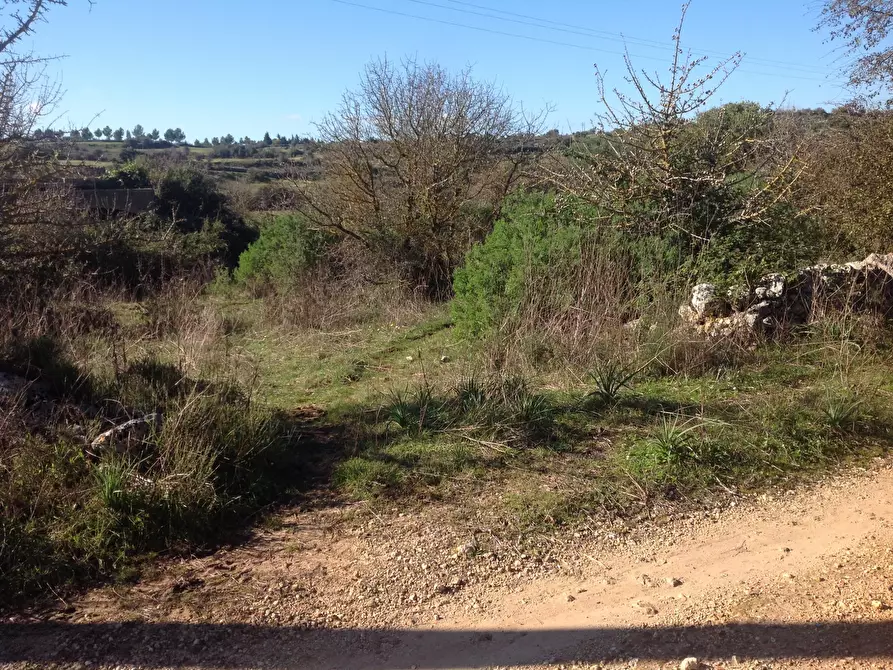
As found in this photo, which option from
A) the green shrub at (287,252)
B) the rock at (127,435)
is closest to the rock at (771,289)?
the rock at (127,435)

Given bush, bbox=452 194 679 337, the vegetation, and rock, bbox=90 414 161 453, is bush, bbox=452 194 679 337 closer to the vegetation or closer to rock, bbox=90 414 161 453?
the vegetation

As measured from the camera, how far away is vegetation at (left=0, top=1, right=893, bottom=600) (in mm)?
4730

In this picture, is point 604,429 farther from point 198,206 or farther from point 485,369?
point 198,206

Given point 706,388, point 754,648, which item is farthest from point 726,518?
point 706,388

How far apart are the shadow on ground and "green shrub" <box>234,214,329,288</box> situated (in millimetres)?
12926

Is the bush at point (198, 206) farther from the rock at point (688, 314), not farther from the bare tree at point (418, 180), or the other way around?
the rock at point (688, 314)

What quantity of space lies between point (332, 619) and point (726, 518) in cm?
262

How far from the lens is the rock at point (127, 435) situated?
491 centimetres

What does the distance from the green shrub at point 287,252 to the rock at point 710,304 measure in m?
9.93

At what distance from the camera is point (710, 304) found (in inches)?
331

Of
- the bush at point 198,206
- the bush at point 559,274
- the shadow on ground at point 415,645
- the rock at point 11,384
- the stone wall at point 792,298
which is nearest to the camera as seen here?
the shadow on ground at point 415,645

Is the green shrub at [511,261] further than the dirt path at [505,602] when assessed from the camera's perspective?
Yes

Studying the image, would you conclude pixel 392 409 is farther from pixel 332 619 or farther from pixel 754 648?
pixel 754 648

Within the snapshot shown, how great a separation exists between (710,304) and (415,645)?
6.24 metres
